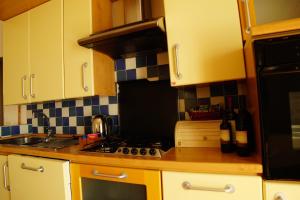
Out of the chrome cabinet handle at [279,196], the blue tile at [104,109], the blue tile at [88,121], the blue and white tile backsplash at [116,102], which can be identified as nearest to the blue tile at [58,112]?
the blue and white tile backsplash at [116,102]

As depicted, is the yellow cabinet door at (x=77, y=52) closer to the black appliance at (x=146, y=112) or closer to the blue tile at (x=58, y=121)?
A: the black appliance at (x=146, y=112)

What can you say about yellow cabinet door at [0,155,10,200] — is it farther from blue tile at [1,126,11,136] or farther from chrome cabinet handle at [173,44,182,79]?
chrome cabinet handle at [173,44,182,79]

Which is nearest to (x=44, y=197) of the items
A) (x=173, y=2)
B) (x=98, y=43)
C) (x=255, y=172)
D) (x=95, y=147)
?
(x=95, y=147)

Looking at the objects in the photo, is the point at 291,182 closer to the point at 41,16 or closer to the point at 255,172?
the point at 255,172

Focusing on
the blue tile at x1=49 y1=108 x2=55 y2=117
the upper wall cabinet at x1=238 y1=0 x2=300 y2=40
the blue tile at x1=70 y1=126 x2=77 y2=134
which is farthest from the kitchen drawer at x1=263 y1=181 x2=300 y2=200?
the blue tile at x1=49 y1=108 x2=55 y2=117

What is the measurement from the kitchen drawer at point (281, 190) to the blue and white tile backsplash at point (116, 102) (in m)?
0.63

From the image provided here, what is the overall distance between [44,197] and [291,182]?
138 centimetres

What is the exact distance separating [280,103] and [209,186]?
45 cm

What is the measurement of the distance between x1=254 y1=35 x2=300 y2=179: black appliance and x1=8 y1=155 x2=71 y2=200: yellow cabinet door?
109cm

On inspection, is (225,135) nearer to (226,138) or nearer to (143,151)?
(226,138)

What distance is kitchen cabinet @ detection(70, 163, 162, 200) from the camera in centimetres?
95

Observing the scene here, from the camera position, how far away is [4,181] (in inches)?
58.5

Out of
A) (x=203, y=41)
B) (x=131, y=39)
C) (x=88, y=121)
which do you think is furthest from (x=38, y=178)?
(x=203, y=41)

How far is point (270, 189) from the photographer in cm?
75
